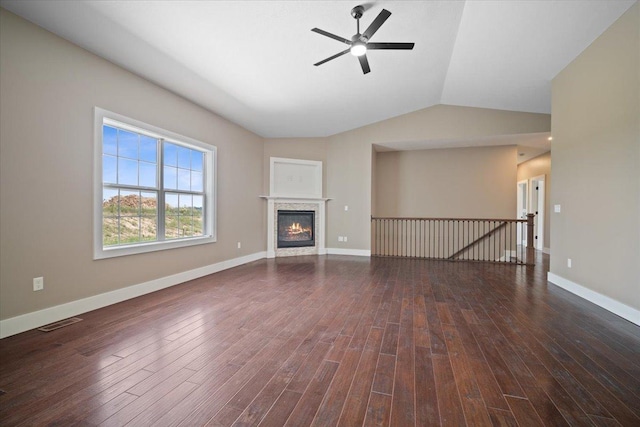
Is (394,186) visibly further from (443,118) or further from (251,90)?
(251,90)

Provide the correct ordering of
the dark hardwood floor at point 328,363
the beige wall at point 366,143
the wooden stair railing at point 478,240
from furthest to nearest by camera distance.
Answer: the wooden stair railing at point 478,240 → the beige wall at point 366,143 → the dark hardwood floor at point 328,363

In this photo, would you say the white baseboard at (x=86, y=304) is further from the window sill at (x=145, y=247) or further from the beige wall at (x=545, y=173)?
the beige wall at (x=545, y=173)

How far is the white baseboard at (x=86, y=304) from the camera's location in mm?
2521

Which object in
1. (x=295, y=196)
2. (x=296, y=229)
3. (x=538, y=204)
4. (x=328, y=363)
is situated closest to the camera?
(x=328, y=363)

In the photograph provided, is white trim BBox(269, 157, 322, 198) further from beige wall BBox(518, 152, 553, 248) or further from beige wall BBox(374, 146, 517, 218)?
beige wall BBox(518, 152, 553, 248)

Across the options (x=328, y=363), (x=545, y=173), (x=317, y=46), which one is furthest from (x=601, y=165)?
(x=545, y=173)

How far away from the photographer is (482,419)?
1.47 metres

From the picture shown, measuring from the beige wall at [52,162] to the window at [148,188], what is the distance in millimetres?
136

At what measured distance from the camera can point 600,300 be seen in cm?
330

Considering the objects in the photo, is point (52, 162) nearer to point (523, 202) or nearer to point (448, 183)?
point (448, 183)

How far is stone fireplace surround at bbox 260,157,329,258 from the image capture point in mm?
6727

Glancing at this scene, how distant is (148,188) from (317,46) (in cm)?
300

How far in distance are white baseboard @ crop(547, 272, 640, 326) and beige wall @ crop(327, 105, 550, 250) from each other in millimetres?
3408

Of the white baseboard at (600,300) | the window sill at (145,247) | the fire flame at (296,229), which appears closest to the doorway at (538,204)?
the white baseboard at (600,300)
